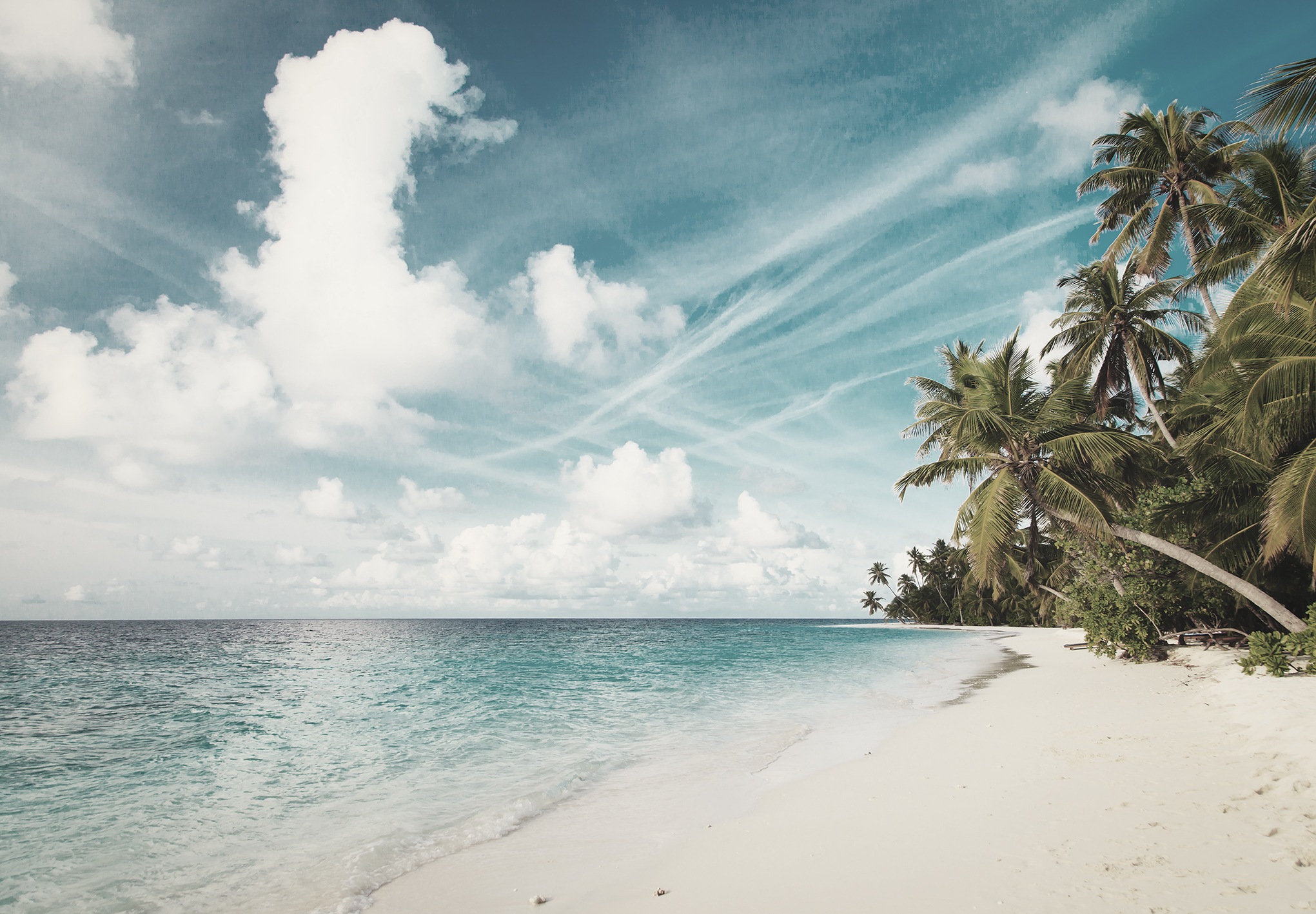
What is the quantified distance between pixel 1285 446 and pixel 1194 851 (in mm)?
8980

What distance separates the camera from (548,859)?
5703 mm

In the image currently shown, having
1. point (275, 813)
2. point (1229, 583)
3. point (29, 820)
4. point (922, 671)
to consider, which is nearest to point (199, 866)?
point (275, 813)

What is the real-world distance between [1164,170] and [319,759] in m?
24.5

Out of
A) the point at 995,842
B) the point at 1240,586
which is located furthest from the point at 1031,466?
the point at 995,842

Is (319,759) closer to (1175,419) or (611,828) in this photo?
(611,828)

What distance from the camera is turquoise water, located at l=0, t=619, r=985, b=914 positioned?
5.78 m

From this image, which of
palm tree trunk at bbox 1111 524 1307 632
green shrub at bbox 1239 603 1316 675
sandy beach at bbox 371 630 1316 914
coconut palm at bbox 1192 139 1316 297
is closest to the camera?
sandy beach at bbox 371 630 1316 914

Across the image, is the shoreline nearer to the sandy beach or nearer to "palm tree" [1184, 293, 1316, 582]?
the sandy beach

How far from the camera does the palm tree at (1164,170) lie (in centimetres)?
1583

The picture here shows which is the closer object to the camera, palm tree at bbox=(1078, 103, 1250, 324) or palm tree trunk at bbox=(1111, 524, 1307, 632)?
palm tree trunk at bbox=(1111, 524, 1307, 632)

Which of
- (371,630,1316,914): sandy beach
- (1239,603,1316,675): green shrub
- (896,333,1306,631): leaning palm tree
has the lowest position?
(371,630,1316,914): sandy beach

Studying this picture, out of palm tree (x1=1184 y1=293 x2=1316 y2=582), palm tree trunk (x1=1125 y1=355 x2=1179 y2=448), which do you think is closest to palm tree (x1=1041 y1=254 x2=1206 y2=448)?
palm tree trunk (x1=1125 y1=355 x2=1179 y2=448)

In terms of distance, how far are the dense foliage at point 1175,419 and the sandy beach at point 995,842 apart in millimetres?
3993

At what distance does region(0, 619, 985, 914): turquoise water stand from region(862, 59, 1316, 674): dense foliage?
566 cm
